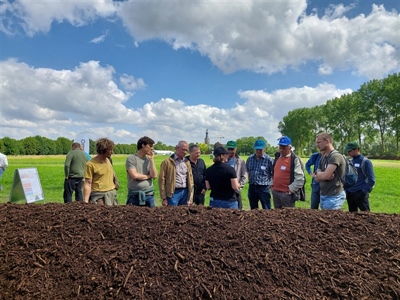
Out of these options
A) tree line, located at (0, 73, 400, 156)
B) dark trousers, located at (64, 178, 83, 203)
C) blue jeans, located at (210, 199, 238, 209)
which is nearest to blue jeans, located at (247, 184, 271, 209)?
blue jeans, located at (210, 199, 238, 209)

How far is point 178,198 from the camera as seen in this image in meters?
5.67

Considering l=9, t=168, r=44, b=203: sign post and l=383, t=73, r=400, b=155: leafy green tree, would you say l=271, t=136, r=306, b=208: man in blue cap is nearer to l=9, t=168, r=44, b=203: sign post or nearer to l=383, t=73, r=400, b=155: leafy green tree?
l=9, t=168, r=44, b=203: sign post

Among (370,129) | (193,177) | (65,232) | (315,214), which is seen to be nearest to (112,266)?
(65,232)

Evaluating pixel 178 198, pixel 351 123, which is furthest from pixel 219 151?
pixel 351 123

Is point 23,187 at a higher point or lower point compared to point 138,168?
lower

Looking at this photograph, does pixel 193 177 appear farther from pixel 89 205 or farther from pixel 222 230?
pixel 222 230

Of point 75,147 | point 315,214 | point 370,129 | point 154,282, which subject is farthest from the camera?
point 370,129

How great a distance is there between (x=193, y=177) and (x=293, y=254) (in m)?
3.46

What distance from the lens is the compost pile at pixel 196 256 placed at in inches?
103

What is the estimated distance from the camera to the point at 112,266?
2.75 m

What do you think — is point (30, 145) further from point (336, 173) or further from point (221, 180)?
point (336, 173)

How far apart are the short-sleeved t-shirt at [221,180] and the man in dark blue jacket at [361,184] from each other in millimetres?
2790

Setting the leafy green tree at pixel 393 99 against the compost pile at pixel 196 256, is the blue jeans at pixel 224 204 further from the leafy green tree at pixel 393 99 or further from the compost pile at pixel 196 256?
the leafy green tree at pixel 393 99

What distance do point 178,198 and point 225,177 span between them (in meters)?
1.26
